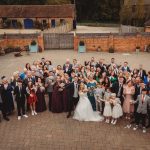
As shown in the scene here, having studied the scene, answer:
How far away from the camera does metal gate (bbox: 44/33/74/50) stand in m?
25.1

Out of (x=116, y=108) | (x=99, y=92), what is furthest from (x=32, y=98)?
(x=116, y=108)

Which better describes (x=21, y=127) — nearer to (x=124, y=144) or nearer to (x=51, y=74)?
(x=51, y=74)

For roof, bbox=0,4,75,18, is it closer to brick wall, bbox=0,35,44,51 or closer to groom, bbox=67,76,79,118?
brick wall, bbox=0,35,44,51

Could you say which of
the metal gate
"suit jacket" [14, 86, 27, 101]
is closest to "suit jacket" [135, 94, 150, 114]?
"suit jacket" [14, 86, 27, 101]

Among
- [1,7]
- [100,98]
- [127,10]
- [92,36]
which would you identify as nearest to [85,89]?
[100,98]

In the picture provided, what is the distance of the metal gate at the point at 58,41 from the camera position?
25.1m

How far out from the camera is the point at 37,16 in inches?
1566

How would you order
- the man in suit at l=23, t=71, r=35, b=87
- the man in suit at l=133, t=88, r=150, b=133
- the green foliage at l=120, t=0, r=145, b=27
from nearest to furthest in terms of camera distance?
the man in suit at l=133, t=88, r=150, b=133 < the man in suit at l=23, t=71, r=35, b=87 < the green foliage at l=120, t=0, r=145, b=27

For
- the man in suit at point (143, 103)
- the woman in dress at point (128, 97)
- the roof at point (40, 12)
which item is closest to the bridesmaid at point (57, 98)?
the woman in dress at point (128, 97)

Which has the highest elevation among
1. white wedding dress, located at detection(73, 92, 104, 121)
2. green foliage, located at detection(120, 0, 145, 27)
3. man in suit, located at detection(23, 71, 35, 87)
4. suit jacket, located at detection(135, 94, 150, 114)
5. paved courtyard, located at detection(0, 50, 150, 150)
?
green foliage, located at detection(120, 0, 145, 27)

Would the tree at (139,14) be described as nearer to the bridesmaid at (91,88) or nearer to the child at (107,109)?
the bridesmaid at (91,88)

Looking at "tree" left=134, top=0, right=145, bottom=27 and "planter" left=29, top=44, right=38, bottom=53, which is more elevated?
"tree" left=134, top=0, right=145, bottom=27

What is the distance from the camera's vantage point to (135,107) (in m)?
11.1

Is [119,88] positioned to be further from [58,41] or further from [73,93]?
[58,41]
